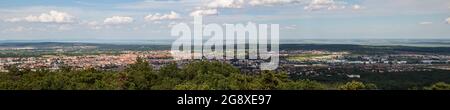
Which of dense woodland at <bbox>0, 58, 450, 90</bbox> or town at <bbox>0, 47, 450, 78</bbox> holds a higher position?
dense woodland at <bbox>0, 58, 450, 90</bbox>

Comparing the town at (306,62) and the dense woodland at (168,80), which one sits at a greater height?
the dense woodland at (168,80)

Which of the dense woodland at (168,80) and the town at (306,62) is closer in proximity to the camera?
the dense woodland at (168,80)

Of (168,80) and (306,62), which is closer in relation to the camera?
(168,80)

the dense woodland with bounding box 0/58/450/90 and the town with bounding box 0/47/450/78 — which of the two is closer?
the dense woodland with bounding box 0/58/450/90

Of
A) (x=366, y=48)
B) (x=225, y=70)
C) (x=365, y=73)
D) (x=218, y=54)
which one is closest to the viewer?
(x=225, y=70)

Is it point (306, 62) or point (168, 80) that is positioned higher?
point (168, 80)

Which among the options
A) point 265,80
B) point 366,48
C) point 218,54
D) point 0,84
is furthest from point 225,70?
point 366,48
